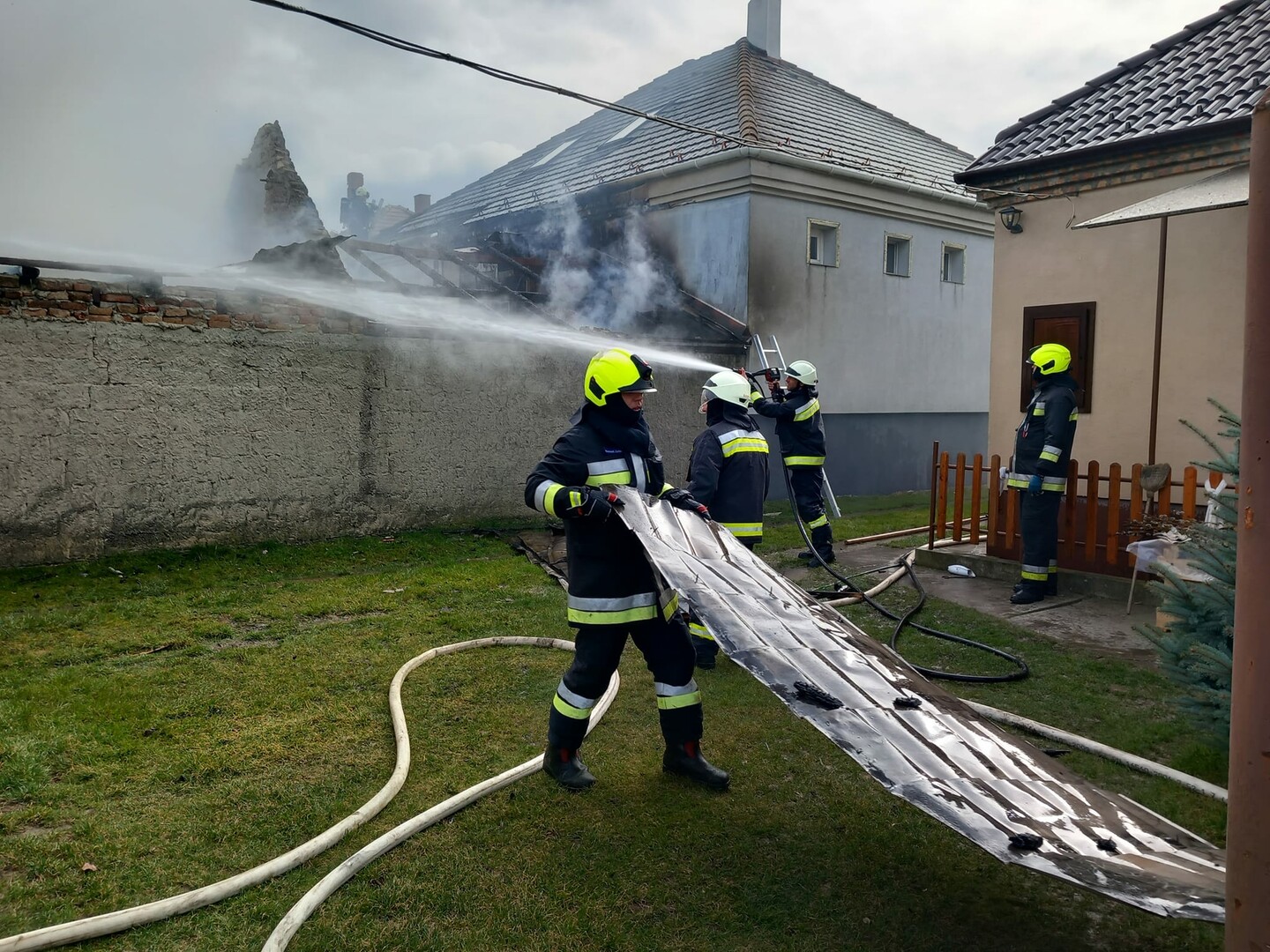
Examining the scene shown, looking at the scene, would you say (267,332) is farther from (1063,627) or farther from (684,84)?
(684,84)

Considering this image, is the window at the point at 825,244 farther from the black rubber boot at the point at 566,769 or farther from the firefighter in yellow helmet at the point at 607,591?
the black rubber boot at the point at 566,769

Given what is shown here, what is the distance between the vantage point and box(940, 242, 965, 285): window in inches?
648

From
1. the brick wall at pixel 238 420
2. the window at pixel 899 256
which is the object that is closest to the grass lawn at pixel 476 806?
the brick wall at pixel 238 420

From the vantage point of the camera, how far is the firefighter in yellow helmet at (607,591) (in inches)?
150

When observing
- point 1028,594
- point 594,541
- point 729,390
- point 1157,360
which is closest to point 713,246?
point 1157,360

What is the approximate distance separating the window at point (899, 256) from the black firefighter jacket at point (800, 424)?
24.5 feet

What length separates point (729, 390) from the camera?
6.00 m

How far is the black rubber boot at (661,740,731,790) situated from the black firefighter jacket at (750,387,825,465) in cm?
539

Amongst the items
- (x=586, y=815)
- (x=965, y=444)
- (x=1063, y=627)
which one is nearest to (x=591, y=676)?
(x=586, y=815)

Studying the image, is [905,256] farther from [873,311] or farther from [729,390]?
[729,390]

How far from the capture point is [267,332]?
8727 mm

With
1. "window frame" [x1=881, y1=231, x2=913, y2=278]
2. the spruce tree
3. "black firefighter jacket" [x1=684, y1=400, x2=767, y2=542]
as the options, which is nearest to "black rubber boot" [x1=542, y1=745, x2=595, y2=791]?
"black firefighter jacket" [x1=684, y1=400, x2=767, y2=542]

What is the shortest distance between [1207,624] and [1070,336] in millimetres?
5217

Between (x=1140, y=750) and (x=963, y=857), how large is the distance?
1.62 meters
